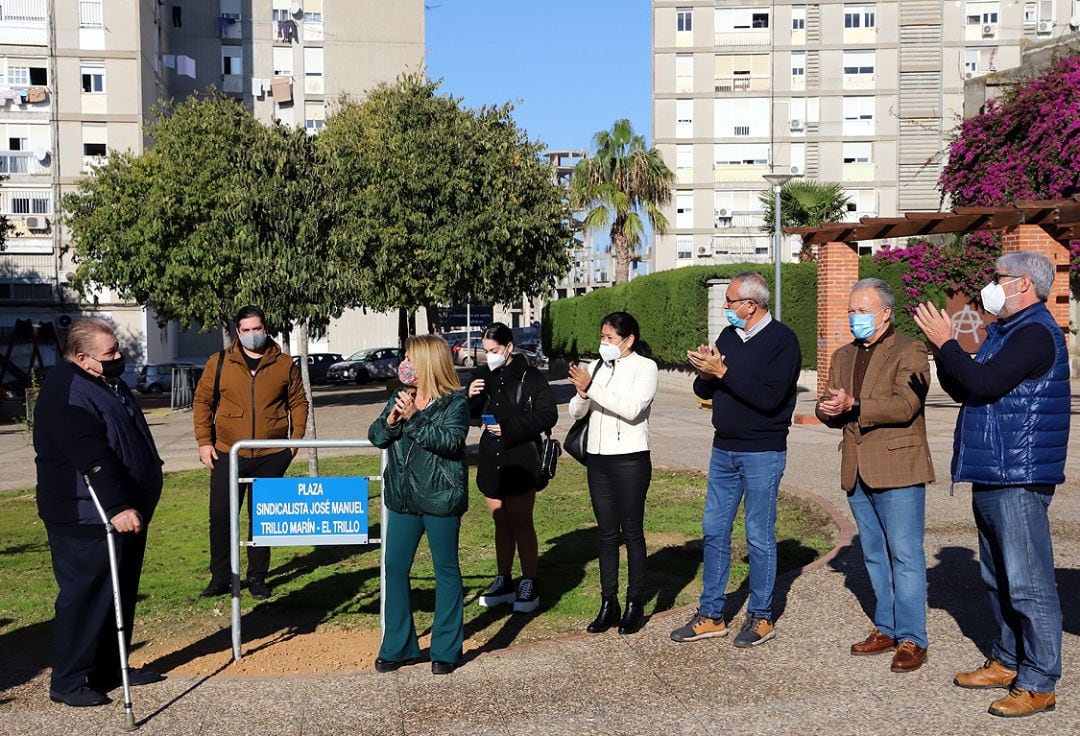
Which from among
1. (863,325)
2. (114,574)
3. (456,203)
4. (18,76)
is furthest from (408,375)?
(18,76)

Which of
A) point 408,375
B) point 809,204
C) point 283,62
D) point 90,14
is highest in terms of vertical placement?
point 283,62

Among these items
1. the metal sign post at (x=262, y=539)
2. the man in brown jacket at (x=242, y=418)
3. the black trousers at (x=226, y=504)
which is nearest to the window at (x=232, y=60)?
the man in brown jacket at (x=242, y=418)

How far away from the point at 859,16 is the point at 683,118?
10589 millimetres

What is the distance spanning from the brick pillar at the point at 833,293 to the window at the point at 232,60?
4785 centimetres

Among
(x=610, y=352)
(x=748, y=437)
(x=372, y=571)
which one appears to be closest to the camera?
(x=748, y=437)

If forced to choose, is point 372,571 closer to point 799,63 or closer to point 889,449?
point 889,449

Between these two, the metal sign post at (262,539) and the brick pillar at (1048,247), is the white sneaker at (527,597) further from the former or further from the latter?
the brick pillar at (1048,247)

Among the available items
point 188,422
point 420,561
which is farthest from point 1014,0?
point 420,561

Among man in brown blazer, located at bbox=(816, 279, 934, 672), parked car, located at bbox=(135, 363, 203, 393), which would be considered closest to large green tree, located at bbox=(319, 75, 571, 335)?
parked car, located at bbox=(135, 363, 203, 393)

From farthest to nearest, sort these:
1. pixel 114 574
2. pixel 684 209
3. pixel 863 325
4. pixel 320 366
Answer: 1. pixel 684 209
2. pixel 320 366
3. pixel 863 325
4. pixel 114 574

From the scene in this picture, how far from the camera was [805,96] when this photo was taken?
64.7 metres

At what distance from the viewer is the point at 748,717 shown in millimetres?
5234

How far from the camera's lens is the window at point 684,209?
216 ft

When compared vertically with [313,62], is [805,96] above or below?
below
